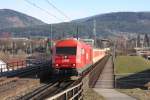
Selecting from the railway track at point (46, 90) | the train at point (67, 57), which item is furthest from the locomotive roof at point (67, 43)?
the railway track at point (46, 90)

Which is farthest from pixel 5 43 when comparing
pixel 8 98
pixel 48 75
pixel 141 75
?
pixel 8 98

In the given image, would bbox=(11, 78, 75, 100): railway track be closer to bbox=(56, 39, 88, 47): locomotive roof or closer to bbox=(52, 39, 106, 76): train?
bbox=(52, 39, 106, 76): train

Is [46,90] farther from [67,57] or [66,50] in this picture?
[66,50]

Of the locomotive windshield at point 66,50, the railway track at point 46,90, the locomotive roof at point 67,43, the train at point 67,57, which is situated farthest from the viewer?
the locomotive roof at point 67,43

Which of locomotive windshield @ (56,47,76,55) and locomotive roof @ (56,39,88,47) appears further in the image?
locomotive roof @ (56,39,88,47)

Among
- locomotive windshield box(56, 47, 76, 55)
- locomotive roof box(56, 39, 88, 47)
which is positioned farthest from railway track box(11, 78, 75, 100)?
locomotive roof box(56, 39, 88, 47)

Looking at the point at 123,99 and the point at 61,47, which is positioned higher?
the point at 61,47

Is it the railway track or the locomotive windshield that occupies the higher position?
the locomotive windshield

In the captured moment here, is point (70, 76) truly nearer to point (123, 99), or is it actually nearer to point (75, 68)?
point (75, 68)

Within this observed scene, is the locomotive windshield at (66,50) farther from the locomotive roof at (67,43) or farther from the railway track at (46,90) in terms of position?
the railway track at (46,90)

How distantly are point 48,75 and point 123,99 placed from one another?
60.9 feet

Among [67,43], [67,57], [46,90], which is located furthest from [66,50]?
[46,90]

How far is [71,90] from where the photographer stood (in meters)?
17.7

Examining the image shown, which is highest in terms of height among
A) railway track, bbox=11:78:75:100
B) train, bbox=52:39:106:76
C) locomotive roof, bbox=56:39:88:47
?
locomotive roof, bbox=56:39:88:47
